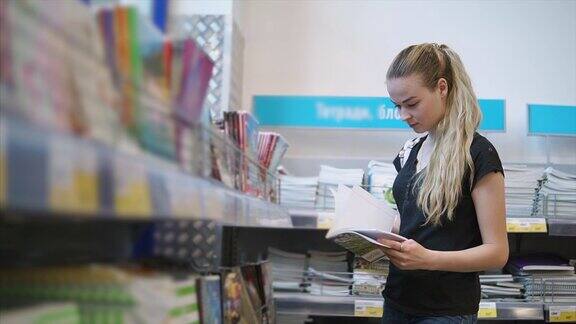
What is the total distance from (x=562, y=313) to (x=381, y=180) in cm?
88

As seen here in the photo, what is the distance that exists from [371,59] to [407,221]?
6.01ft

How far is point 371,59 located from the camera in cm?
320

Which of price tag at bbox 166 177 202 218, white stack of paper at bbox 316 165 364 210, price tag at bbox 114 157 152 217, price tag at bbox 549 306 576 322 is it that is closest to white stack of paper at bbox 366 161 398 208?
white stack of paper at bbox 316 165 364 210

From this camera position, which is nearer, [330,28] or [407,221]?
[407,221]

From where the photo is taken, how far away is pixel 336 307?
2.36 m

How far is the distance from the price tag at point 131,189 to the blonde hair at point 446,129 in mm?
991

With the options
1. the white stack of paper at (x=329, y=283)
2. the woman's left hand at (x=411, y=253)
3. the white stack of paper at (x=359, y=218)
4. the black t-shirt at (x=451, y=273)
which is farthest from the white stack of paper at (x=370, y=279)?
the woman's left hand at (x=411, y=253)

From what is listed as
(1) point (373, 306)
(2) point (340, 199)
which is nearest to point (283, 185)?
(1) point (373, 306)

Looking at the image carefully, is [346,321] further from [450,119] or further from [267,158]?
[450,119]

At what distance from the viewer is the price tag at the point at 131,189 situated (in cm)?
45

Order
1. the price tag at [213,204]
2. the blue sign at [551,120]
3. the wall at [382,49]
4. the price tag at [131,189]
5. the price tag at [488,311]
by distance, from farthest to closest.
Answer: the wall at [382,49], the blue sign at [551,120], the price tag at [488,311], the price tag at [213,204], the price tag at [131,189]

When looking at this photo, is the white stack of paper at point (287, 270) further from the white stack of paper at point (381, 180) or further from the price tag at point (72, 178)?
the price tag at point (72, 178)

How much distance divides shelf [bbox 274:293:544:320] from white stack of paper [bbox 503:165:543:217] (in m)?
0.43

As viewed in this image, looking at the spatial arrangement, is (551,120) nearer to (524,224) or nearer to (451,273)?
(524,224)
